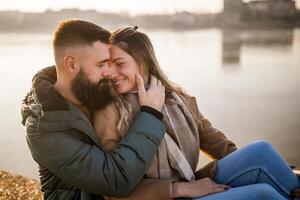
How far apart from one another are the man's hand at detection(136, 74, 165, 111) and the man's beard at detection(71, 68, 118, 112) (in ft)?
0.40

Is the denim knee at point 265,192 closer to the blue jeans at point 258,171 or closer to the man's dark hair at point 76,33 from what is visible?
the blue jeans at point 258,171

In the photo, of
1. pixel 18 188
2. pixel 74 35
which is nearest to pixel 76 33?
pixel 74 35

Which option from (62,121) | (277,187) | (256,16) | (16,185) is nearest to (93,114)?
(62,121)

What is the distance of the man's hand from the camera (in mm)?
1975

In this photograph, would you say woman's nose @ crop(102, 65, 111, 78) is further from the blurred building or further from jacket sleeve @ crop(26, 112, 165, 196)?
the blurred building

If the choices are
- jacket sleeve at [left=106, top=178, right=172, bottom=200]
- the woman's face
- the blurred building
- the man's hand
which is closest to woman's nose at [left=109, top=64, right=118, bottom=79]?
the woman's face

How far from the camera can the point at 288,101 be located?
8.12 meters

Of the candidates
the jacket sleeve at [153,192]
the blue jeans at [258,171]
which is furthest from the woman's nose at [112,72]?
the blue jeans at [258,171]

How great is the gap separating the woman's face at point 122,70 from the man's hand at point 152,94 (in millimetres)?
40

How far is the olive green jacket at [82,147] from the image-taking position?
1725 millimetres

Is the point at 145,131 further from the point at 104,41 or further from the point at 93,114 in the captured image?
the point at 104,41

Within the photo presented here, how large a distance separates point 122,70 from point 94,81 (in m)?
0.18

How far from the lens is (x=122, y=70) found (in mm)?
2092

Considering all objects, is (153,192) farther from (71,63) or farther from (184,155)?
(71,63)
